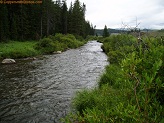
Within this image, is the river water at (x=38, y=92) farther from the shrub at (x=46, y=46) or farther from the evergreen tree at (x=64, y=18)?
the evergreen tree at (x=64, y=18)

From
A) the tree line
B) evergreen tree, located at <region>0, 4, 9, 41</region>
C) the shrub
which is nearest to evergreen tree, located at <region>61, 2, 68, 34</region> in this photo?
the tree line

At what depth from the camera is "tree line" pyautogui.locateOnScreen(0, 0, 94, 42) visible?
39.8 metres

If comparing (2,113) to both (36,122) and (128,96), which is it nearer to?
(36,122)

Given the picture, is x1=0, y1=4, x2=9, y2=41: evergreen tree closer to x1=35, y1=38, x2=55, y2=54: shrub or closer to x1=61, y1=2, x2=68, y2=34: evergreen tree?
x1=35, y1=38, x2=55, y2=54: shrub

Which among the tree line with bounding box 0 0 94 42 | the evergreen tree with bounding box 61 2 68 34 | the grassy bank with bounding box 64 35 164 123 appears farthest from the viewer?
the evergreen tree with bounding box 61 2 68 34

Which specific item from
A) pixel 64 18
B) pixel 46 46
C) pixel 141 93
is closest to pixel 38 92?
pixel 141 93


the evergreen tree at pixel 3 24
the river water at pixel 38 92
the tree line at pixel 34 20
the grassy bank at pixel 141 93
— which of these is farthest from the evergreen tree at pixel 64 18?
the grassy bank at pixel 141 93

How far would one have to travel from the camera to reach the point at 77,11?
217 ft

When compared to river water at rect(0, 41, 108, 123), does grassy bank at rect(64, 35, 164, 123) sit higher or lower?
higher

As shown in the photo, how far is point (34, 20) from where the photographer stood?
5075 cm

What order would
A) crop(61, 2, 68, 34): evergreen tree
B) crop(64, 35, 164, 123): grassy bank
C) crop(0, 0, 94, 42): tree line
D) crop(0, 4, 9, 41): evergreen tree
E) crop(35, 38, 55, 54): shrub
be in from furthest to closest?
crop(61, 2, 68, 34): evergreen tree → crop(0, 0, 94, 42): tree line → crop(0, 4, 9, 41): evergreen tree → crop(35, 38, 55, 54): shrub → crop(64, 35, 164, 123): grassy bank

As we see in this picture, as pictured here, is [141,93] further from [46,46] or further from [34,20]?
[34,20]

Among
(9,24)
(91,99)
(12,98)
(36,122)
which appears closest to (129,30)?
(91,99)

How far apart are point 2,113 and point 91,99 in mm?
3943
